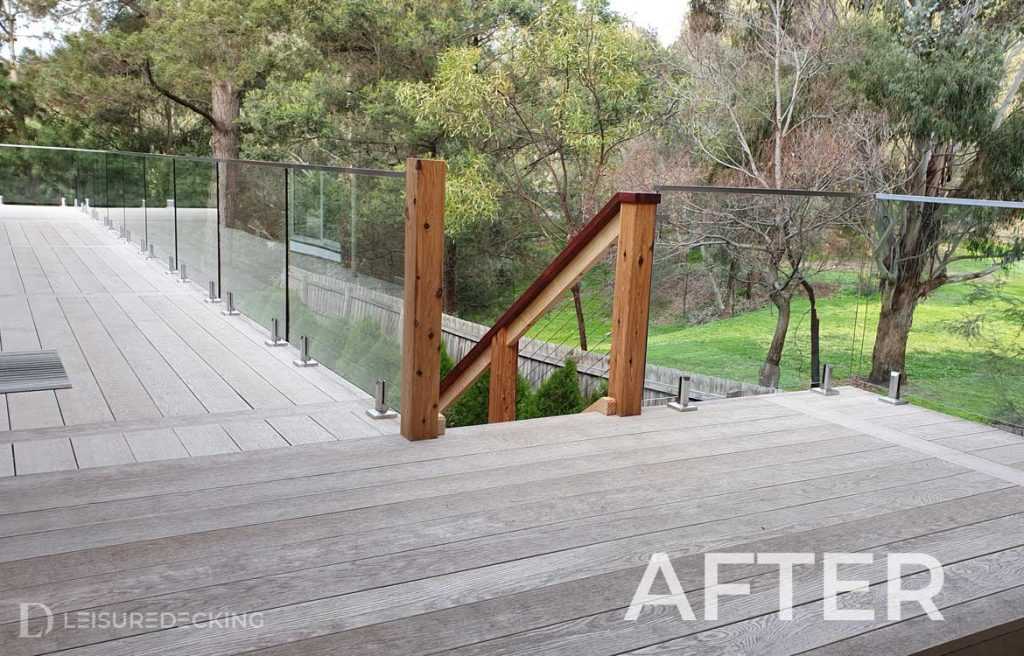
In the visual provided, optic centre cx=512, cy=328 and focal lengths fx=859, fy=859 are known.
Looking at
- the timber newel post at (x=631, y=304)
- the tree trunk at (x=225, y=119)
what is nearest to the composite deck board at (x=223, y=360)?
the timber newel post at (x=631, y=304)

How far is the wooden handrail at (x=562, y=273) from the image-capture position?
3.56m

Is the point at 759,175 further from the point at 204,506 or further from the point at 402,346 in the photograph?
the point at 204,506

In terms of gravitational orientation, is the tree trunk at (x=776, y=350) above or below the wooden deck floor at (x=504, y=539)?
above

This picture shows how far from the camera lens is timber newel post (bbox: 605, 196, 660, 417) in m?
3.52

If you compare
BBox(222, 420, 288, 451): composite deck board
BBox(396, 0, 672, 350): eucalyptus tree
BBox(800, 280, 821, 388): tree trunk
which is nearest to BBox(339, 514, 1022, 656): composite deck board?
BBox(222, 420, 288, 451): composite deck board

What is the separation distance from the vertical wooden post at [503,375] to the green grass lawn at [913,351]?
0.74 m

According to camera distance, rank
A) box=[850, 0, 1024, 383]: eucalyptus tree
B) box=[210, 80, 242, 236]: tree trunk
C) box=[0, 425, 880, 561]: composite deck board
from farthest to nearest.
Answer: box=[210, 80, 242, 236]: tree trunk < box=[850, 0, 1024, 383]: eucalyptus tree < box=[0, 425, 880, 561]: composite deck board

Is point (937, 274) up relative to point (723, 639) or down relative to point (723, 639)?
up

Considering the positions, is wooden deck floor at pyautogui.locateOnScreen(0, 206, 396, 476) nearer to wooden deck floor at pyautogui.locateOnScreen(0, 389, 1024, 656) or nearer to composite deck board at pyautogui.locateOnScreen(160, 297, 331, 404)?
composite deck board at pyautogui.locateOnScreen(160, 297, 331, 404)

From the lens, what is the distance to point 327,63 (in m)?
17.5

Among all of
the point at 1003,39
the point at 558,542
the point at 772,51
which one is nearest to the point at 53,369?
the point at 558,542

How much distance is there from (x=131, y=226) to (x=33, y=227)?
1.30m

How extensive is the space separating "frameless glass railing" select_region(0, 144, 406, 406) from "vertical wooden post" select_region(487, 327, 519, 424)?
0.92m

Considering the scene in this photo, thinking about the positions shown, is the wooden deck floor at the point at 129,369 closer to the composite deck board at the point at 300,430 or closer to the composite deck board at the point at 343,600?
the composite deck board at the point at 300,430
